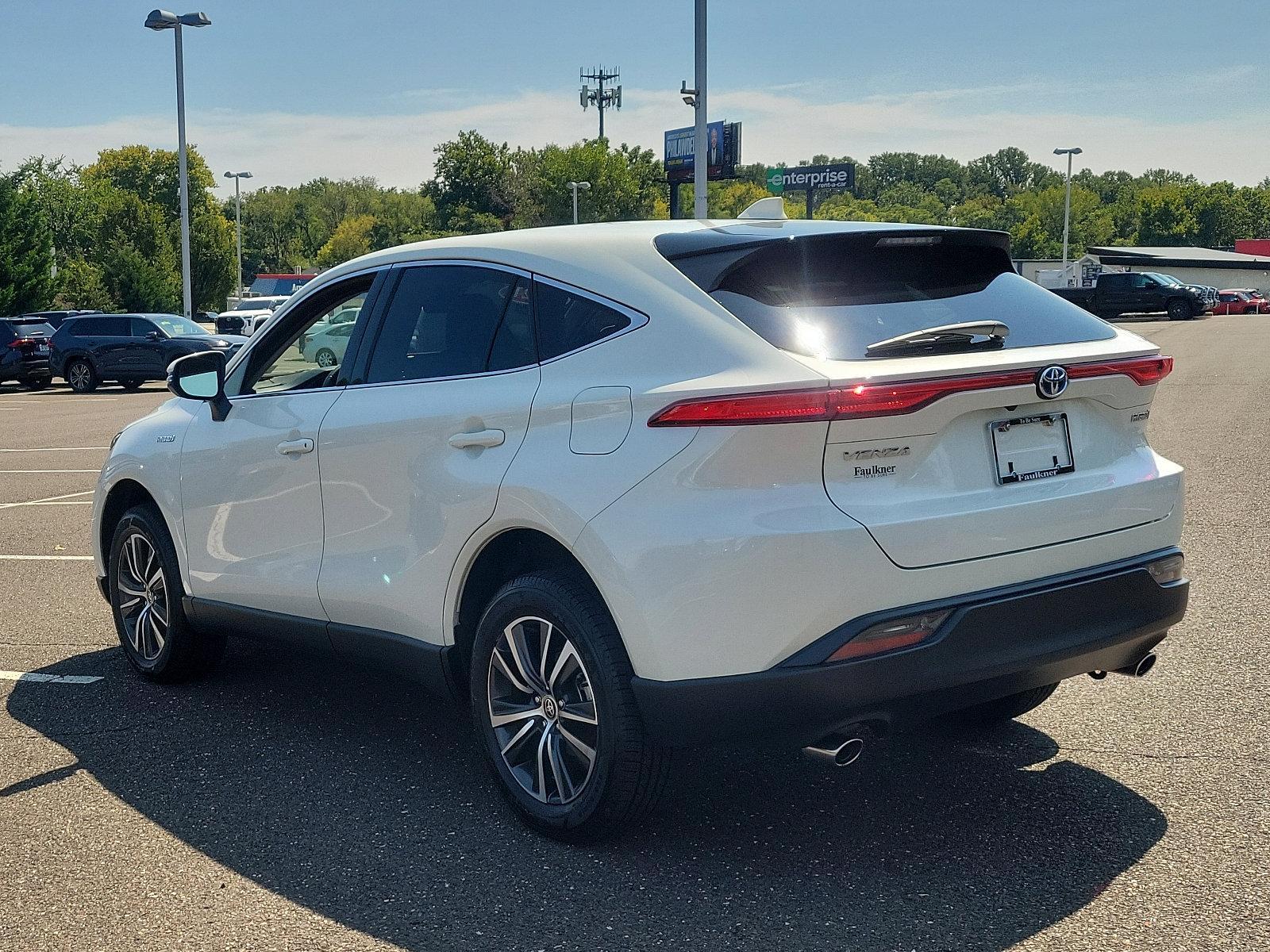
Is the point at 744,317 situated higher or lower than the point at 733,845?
higher

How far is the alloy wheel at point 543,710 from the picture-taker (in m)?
3.77

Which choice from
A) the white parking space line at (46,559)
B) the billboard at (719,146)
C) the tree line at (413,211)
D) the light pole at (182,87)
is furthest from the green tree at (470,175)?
the white parking space line at (46,559)

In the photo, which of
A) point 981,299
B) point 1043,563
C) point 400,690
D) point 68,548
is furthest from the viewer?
point 68,548

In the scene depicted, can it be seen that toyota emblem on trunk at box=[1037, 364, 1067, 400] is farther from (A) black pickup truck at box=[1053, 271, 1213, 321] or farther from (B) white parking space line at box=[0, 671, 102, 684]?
(A) black pickup truck at box=[1053, 271, 1213, 321]

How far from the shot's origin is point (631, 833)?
12.9ft

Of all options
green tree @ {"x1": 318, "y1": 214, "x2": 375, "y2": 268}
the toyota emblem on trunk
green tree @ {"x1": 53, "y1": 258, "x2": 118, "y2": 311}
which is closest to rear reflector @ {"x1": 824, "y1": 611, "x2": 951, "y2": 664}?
the toyota emblem on trunk

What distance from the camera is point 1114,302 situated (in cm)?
5094

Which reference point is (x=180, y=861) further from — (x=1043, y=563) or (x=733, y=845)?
(x=1043, y=563)

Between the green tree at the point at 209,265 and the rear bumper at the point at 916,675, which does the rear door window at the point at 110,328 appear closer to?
the rear bumper at the point at 916,675

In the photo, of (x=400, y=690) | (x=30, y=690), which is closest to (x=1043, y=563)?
(x=400, y=690)

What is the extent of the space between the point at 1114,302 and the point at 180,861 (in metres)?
51.4

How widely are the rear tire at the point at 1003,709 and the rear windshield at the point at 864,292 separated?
134 centimetres

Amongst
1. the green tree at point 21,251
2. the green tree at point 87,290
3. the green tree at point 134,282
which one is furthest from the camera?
the green tree at point 134,282

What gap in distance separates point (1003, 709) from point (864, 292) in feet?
5.83
